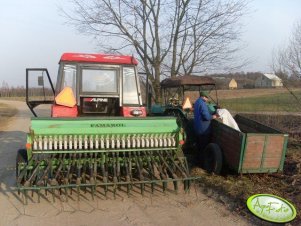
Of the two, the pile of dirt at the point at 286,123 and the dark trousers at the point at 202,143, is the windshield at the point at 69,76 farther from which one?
the pile of dirt at the point at 286,123

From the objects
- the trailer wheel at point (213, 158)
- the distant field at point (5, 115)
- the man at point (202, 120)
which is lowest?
the distant field at point (5, 115)

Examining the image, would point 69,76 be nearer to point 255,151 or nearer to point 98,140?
point 98,140

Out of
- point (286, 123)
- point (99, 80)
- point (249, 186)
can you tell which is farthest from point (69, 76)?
point (286, 123)

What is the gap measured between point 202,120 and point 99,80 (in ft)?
8.06

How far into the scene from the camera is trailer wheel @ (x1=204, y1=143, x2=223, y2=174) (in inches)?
294

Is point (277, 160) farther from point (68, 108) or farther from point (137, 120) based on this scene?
point (68, 108)

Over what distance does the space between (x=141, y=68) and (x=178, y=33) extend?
234 cm

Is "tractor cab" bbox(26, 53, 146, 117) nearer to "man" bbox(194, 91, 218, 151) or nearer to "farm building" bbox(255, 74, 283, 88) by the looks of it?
"man" bbox(194, 91, 218, 151)

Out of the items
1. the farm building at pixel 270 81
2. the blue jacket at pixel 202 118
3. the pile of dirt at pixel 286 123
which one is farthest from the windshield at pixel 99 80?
the pile of dirt at pixel 286 123

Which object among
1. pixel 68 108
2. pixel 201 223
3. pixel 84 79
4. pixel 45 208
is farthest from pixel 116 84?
pixel 201 223

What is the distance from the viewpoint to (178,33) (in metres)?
17.0

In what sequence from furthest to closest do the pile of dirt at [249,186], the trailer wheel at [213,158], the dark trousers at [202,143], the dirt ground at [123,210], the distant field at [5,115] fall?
the distant field at [5,115] < the dark trousers at [202,143] < the trailer wheel at [213,158] < the pile of dirt at [249,186] < the dirt ground at [123,210]

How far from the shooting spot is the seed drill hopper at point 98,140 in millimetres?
6023

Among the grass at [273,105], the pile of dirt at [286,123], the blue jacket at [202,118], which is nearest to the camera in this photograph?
the blue jacket at [202,118]
